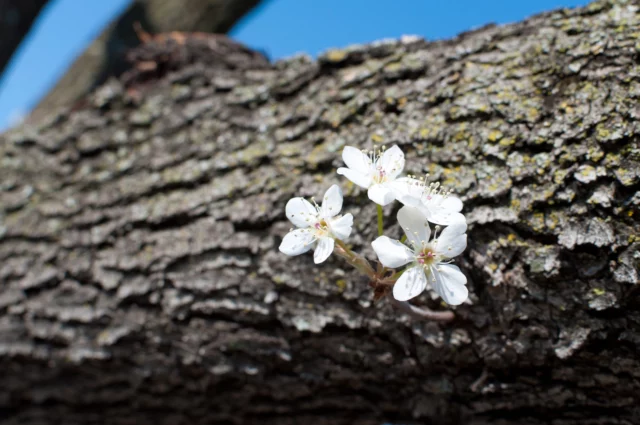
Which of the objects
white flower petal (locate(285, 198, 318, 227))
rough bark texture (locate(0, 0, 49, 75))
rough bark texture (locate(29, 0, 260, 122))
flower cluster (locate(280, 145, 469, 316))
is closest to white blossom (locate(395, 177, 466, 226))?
flower cluster (locate(280, 145, 469, 316))

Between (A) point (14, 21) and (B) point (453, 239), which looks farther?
(A) point (14, 21)

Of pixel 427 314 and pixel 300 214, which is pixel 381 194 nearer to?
pixel 300 214

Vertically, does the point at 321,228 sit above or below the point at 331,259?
below

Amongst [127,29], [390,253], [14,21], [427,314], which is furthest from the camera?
[127,29]

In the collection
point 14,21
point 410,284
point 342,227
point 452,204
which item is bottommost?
point 410,284

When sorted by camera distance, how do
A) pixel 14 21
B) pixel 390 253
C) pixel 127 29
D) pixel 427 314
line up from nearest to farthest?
pixel 390 253 → pixel 427 314 → pixel 14 21 → pixel 127 29

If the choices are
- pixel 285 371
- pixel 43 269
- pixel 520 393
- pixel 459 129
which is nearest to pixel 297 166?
pixel 459 129

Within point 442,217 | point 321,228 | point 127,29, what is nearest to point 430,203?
point 442,217

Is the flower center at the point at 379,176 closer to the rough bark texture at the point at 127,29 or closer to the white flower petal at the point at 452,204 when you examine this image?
the white flower petal at the point at 452,204

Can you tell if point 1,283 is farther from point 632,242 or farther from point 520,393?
point 632,242

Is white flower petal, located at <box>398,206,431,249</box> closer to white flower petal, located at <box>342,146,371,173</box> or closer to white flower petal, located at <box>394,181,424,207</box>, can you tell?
white flower petal, located at <box>394,181,424,207</box>
